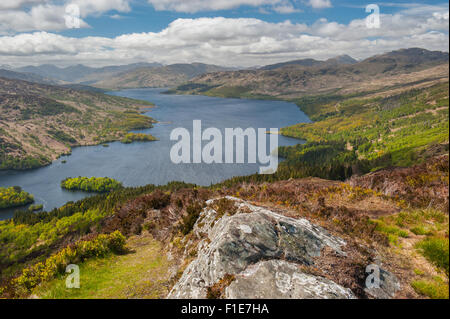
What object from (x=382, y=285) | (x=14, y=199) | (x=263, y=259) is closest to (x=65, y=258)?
(x=263, y=259)

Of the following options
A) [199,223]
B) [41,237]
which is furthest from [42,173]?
[199,223]

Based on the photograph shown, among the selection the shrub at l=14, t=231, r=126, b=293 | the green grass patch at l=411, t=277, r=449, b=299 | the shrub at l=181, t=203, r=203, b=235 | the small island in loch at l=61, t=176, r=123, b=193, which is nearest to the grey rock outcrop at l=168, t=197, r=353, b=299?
the green grass patch at l=411, t=277, r=449, b=299

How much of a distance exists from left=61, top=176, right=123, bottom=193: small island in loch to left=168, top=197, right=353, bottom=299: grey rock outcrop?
476 feet

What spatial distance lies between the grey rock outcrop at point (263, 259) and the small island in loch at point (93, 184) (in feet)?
476

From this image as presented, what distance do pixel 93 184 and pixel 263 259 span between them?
160 m

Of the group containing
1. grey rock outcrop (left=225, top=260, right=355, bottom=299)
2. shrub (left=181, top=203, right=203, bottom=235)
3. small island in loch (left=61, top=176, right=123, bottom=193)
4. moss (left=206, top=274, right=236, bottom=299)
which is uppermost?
grey rock outcrop (left=225, top=260, right=355, bottom=299)

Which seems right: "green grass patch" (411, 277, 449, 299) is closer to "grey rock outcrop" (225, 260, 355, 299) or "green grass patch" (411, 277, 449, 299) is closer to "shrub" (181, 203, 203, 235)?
"grey rock outcrop" (225, 260, 355, 299)

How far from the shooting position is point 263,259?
38.8 ft

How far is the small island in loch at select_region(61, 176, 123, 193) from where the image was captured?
475 feet

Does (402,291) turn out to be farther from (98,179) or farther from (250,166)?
(98,179)

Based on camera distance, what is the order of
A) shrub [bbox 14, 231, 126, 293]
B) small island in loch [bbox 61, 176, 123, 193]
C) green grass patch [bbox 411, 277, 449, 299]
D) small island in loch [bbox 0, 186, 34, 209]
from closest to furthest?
green grass patch [bbox 411, 277, 449, 299], shrub [bbox 14, 231, 126, 293], small island in loch [bbox 0, 186, 34, 209], small island in loch [bbox 61, 176, 123, 193]

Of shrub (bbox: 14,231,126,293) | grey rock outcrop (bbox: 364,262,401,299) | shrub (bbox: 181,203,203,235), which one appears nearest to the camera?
grey rock outcrop (bbox: 364,262,401,299)

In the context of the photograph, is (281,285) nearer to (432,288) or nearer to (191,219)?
(432,288)
